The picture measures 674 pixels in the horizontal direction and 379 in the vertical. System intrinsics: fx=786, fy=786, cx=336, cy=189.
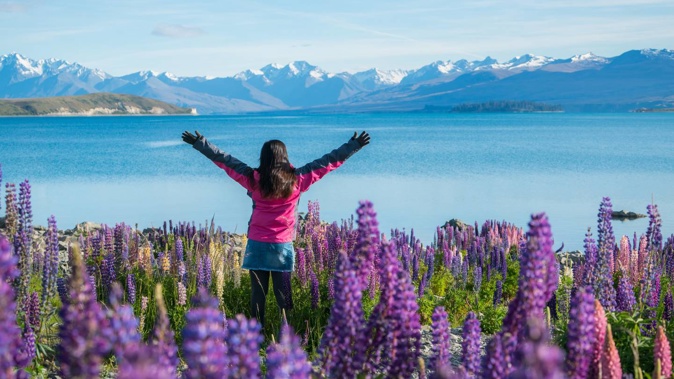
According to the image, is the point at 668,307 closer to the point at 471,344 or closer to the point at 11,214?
the point at 471,344

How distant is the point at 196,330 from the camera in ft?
7.45

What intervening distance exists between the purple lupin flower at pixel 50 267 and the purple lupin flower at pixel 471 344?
17.4 feet

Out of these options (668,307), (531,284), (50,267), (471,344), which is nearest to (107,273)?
(50,267)

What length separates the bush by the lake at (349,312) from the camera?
2.46m

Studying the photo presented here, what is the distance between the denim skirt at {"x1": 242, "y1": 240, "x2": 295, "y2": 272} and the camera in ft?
30.2

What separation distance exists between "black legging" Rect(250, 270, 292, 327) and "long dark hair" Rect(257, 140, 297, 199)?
3.33 feet

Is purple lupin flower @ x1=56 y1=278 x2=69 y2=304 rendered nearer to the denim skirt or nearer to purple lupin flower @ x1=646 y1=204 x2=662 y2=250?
the denim skirt

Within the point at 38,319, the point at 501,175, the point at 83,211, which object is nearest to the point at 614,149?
the point at 501,175

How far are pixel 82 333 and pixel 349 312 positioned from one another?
1.39 meters

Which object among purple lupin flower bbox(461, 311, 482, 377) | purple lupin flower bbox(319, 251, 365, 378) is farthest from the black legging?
purple lupin flower bbox(461, 311, 482, 377)

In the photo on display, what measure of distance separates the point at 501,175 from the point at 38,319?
44.7 m

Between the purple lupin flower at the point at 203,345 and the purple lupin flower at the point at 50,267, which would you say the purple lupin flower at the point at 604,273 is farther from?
the purple lupin flower at the point at 203,345

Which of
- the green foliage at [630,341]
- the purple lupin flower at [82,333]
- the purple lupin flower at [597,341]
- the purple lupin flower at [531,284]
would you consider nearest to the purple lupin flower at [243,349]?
the purple lupin flower at [82,333]

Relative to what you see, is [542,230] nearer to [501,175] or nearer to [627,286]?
[627,286]
